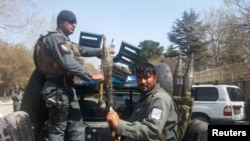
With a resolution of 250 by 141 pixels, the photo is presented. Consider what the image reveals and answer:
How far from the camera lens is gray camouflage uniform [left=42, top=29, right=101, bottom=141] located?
366 cm

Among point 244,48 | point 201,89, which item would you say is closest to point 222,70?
point 244,48

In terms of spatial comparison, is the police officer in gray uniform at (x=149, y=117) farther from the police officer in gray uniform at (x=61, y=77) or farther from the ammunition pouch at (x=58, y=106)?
the ammunition pouch at (x=58, y=106)

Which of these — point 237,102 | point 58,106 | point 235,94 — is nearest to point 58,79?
point 58,106

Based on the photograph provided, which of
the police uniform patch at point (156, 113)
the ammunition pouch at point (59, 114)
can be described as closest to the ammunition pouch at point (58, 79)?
the ammunition pouch at point (59, 114)

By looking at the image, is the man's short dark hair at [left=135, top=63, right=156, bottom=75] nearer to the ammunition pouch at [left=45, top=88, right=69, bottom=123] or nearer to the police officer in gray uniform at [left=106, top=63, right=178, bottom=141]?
the police officer in gray uniform at [left=106, top=63, right=178, bottom=141]

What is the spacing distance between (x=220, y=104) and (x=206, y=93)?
708 mm

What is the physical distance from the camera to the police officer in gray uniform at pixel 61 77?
12.0ft

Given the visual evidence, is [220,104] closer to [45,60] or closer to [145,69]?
[45,60]

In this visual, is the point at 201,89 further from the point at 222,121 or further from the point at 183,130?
the point at 183,130

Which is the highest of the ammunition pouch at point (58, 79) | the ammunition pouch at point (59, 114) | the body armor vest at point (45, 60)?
the body armor vest at point (45, 60)

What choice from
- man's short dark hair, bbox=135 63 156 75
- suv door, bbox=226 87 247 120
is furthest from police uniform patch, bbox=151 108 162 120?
suv door, bbox=226 87 247 120

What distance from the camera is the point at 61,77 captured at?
3861 mm

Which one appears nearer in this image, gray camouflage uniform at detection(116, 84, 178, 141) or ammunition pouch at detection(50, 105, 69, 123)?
gray camouflage uniform at detection(116, 84, 178, 141)

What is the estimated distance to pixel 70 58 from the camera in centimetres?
368
